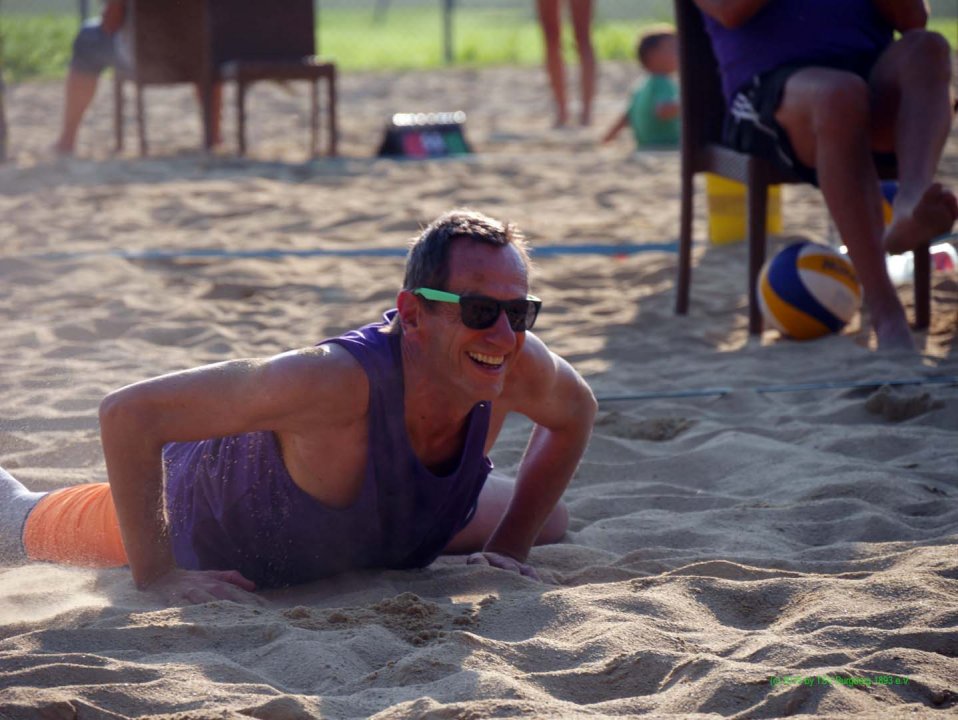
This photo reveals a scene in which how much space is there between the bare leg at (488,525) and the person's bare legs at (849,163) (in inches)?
73.4

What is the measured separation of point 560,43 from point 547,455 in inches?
347

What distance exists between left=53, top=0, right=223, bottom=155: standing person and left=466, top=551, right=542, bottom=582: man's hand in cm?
773

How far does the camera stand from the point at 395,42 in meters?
24.4

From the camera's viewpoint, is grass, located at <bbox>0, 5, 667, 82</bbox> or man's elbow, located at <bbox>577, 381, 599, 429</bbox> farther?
grass, located at <bbox>0, 5, 667, 82</bbox>

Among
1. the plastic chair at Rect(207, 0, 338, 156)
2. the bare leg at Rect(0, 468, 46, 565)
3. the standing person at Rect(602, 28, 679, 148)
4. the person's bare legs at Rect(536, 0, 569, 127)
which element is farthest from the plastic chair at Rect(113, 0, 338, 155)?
the bare leg at Rect(0, 468, 46, 565)

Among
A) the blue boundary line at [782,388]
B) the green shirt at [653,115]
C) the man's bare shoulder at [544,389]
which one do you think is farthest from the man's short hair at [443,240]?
the green shirt at [653,115]

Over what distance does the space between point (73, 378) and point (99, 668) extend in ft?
7.52

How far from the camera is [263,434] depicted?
267 cm

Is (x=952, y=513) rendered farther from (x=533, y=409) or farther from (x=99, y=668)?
(x=99, y=668)

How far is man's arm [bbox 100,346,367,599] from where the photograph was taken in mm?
2410

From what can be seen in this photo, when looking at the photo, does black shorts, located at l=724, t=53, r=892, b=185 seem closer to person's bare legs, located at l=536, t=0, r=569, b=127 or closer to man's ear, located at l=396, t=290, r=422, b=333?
man's ear, located at l=396, t=290, r=422, b=333

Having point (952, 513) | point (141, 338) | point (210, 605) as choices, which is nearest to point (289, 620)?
point (210, 605)

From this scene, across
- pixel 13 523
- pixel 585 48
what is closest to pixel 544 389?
pixel 13 523

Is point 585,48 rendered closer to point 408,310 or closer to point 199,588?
point 408,310
